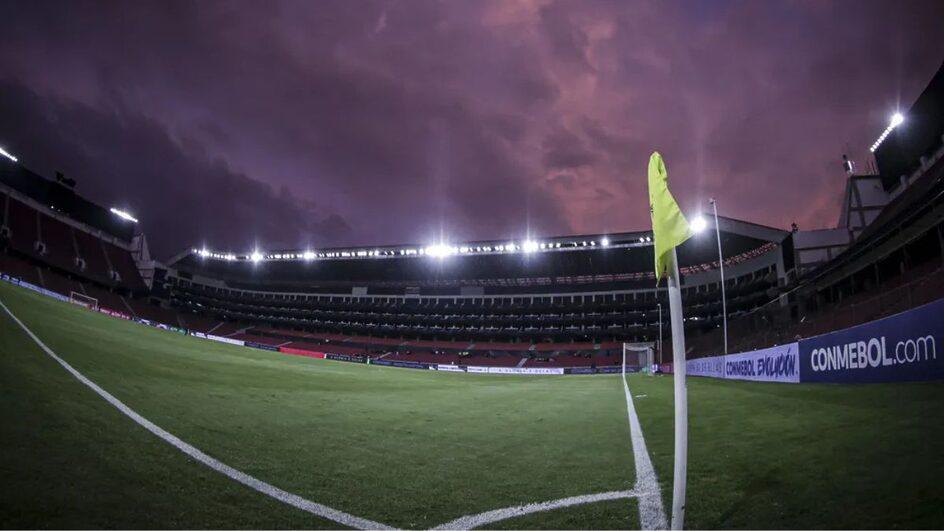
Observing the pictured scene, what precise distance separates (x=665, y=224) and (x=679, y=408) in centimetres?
145

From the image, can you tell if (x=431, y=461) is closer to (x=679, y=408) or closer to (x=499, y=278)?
(x=679, y=408)

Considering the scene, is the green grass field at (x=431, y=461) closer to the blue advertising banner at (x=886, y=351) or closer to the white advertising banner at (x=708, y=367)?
the blue advertising banner at (x=886, y=351)

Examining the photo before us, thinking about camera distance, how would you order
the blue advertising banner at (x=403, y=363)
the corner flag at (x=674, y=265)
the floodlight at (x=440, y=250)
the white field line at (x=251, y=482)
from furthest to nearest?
the floodlight at (x=440, y=250) → the blue advertising banner at (x=403, y=363) → the white field line at (x=251, y=482) → the corner flag at (x=674, y=265)

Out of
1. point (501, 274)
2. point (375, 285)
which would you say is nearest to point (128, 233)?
point (375, 285)

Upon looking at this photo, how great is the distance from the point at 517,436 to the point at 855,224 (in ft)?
149

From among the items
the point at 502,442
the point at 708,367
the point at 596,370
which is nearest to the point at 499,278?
the point at 596,370

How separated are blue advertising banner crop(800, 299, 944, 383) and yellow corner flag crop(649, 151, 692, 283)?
8.78 meters

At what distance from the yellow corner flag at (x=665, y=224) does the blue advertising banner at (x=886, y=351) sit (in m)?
8.78

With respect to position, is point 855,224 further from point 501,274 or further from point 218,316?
point 218,316

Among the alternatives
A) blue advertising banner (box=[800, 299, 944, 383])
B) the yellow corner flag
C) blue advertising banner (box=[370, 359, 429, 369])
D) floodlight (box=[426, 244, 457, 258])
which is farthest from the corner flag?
floodlight (box=[426, 244, 457, 258])

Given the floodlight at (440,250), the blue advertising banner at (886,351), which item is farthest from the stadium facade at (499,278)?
the blue advertising banner at (886,351)

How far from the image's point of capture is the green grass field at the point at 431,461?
3078mm

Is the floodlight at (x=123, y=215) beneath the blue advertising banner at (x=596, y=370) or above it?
above

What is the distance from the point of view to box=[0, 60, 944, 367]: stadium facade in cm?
3122
